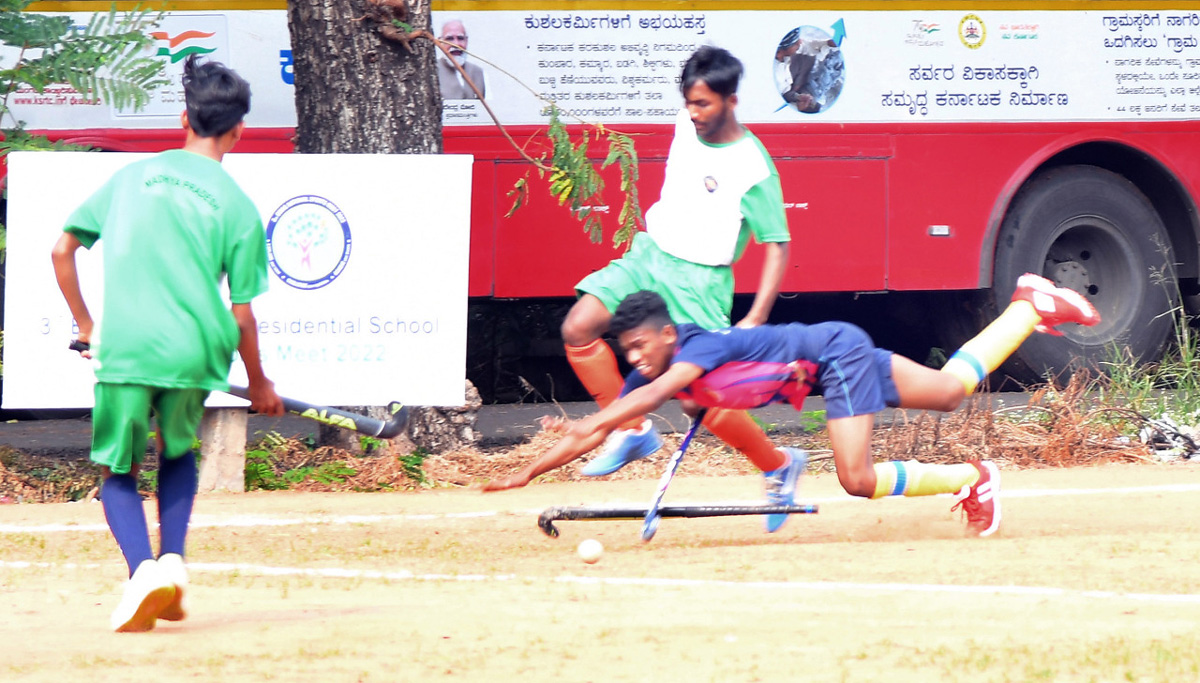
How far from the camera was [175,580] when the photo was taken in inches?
159

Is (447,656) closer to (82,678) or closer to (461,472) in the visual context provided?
(82,678)

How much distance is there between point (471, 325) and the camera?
10.6m

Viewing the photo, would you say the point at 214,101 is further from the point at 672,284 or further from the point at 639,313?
the point at 672,284

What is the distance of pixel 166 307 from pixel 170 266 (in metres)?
0.11

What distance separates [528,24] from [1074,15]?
365 centimetres

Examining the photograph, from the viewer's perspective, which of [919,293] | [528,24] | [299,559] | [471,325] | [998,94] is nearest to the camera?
[299,559]

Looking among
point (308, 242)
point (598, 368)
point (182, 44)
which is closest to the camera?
point (598, 368)

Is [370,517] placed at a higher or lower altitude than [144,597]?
lower

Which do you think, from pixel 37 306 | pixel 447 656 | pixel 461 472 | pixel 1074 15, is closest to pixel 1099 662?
pixel 447 656

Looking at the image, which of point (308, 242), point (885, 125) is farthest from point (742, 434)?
point (885, 125)

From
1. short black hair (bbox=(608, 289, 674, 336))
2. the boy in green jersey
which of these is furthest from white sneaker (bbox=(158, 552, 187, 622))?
short black hair (bbox=(608, 289, 674, 336))

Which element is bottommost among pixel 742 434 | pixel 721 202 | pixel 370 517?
pixel 370 517

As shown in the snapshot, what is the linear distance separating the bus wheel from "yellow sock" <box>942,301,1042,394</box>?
4.27 metres

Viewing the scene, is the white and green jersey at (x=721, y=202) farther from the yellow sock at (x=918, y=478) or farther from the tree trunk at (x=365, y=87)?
the tree trunk at (x=365, y=87)
